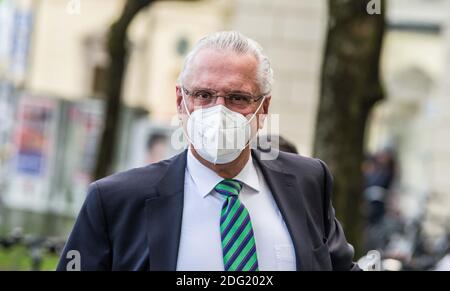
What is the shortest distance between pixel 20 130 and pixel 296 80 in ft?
17.5

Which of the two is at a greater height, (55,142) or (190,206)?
(190,206)

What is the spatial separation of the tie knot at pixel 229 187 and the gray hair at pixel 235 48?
0.28 m

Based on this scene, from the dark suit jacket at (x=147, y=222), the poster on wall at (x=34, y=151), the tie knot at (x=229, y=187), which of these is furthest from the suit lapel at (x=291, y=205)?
the poster on wall at (x=34, y=151)

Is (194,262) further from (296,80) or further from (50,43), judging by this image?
(50,43)

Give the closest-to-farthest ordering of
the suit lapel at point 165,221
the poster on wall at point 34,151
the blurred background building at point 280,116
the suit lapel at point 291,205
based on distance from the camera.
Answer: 1. the suit lapel at point 165,221
2. the suit lapel at point 291,205
3. the blurred background building at point 280,116
4. the poster on wall at point 34,151

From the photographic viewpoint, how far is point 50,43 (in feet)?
102

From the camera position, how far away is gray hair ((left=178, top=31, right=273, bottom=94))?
3219 mm

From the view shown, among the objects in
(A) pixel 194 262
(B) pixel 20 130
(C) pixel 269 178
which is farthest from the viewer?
(B) pixel 20 130

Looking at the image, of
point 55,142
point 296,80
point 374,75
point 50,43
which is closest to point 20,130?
point 55,142

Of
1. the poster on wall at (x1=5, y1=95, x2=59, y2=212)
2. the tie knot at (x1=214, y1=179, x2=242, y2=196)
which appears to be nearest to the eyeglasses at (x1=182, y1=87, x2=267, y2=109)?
the tie knot at (x1=214, y1=179, x2=242, y2=196)

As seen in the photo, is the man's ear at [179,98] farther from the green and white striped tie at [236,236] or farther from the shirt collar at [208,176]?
the green and white striped tie at [236,236]

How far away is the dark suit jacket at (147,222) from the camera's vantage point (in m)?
3.06

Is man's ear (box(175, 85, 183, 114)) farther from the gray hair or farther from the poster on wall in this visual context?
the poster on wall

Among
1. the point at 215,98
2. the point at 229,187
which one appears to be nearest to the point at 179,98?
the point at 215,98
